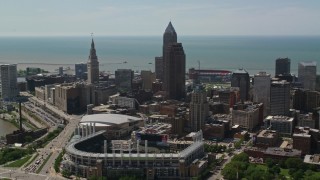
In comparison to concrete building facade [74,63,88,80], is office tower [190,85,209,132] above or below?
below

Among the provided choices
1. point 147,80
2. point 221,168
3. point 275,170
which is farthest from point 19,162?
point 147,80

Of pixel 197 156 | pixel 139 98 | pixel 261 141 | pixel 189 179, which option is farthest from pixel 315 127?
pixel 139 98

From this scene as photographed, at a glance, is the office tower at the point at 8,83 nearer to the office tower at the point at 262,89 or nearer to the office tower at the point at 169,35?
the office tower at the point at 169,35

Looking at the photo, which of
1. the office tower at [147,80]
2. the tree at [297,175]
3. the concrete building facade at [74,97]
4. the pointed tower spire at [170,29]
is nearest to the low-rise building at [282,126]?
the tree at [297,175]

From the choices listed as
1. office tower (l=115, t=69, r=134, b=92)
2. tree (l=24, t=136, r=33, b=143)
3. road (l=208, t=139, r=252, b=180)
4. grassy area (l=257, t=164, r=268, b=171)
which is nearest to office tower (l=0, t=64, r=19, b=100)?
office tower (l=115, t=69, r=134, b=92)

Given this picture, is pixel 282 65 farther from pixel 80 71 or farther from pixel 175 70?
pixel 80 71

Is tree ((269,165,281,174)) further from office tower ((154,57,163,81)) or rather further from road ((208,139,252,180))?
office tower ((154,57,163,81))
